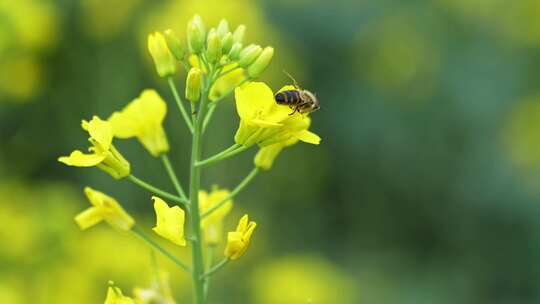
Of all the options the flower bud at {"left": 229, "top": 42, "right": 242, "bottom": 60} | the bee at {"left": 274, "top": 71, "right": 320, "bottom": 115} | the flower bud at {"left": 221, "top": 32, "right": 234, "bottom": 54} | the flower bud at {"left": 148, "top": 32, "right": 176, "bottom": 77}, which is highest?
the flower bud at {"left": 221, "top": 32, "right": 234, "bottom": 54}

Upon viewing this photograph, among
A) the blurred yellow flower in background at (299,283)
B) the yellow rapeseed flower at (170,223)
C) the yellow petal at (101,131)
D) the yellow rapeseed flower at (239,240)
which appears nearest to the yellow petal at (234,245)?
the yellow rapeseed flower at (239,240)

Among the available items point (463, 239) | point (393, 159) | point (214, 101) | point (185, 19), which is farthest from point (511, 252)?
point (214, 101)

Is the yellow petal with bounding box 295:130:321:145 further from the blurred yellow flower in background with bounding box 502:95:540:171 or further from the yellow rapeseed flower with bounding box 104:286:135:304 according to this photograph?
the blurred yellow flower in background with bounding box 502:95:540:171

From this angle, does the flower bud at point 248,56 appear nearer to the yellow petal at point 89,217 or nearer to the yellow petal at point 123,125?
the yellow petal at point 123,125

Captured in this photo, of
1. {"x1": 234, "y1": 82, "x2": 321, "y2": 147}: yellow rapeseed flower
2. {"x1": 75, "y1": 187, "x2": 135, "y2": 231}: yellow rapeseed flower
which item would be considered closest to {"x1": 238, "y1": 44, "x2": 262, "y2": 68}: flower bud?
{"x1": 234, "y1": 82, "x2": 321, "y2": 147}: yellow rapeseed flower

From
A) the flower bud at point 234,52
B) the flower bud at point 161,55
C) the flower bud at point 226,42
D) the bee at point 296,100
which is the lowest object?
the bee at point 296,100

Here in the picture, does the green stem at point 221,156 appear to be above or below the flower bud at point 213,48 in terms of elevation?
below

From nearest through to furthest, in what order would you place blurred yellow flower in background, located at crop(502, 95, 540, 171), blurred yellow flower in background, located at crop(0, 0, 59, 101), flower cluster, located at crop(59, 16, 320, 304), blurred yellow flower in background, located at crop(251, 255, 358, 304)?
flower cluster, located at crop(59, 16, 320, 304) < blurred yellow flower in background, located at crop(251, 255, 358, 304) < blurred yellow flower in background, located at crop(0, 0, 59, 101) < blurred yellow flower in background, located at crop(502, 95, 540, 171)
